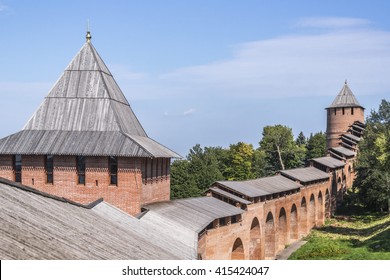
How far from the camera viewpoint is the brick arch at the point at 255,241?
22328 mm

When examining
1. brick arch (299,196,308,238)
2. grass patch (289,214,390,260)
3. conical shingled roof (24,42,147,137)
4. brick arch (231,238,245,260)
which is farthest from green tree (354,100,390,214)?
conical shingled roof (24,42,147,137)

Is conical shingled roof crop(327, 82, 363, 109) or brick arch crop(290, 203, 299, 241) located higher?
conical shingled roof crop(327, 82, 363, 109)

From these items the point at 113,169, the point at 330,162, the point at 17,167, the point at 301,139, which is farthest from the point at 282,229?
the point at 301,139

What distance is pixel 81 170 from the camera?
1478cm

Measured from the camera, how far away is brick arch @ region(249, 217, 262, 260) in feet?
73.3

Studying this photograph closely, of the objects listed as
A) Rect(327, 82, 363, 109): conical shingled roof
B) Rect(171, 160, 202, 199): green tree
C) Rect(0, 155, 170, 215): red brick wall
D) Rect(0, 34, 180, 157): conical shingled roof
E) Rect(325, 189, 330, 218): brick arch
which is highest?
Rect(327, 82, 363, 109): conical shingled roof

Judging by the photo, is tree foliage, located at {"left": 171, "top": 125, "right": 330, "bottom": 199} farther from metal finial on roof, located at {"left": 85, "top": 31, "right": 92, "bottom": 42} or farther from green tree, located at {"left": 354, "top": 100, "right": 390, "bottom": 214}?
metal finial on roof, located at {"left": 85, "top": 31, "right": 92, "bottom": 42}

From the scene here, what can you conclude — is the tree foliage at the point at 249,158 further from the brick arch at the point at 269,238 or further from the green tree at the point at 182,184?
the brick arch at the point at 269,238

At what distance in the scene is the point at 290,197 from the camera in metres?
28.4

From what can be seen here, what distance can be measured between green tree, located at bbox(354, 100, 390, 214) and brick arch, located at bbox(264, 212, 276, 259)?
9.00m

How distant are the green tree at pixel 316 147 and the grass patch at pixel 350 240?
21.7 m

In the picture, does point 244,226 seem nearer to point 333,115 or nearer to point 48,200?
point 48,200
